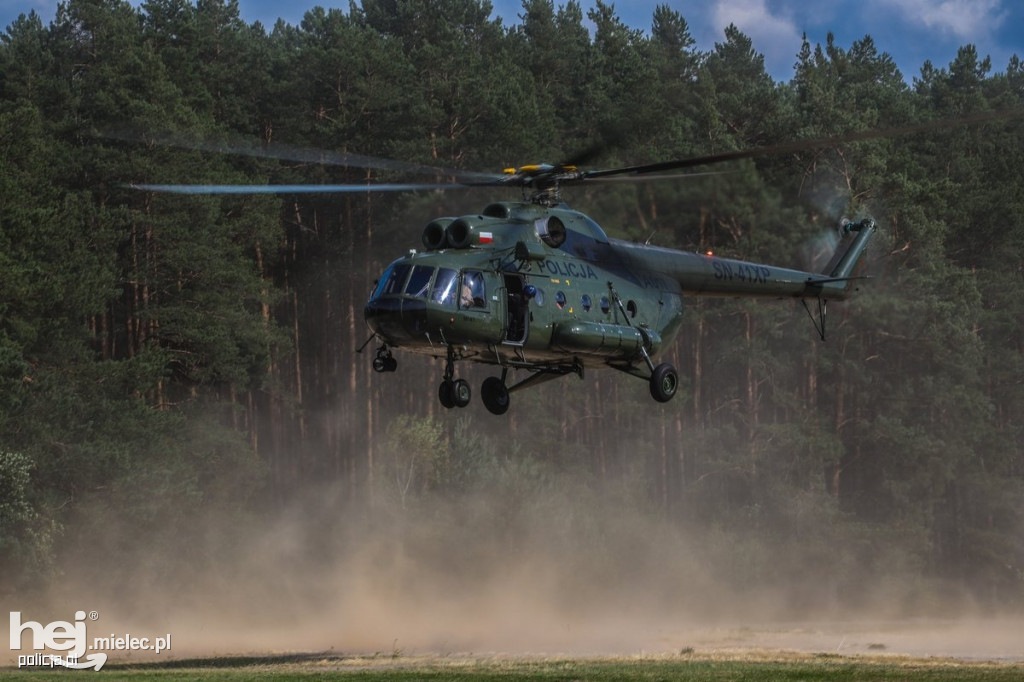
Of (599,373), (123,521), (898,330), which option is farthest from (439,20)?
(123,521)

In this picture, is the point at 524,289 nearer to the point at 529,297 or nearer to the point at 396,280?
the point at 529,297

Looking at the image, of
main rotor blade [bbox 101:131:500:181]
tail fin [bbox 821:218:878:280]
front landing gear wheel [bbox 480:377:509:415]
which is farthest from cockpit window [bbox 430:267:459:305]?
tail fin [bbox 821:218:878:280]

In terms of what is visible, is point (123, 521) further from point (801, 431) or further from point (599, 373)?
point (801, 431)

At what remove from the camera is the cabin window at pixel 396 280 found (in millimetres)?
20938

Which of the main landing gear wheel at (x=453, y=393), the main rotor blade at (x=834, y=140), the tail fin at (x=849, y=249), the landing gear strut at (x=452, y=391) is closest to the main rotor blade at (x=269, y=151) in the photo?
the main rotor blade at (x=834, y=140)

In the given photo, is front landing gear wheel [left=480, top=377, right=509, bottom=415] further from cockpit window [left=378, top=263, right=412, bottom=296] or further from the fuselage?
cockpit window [left=378, top=263, right=412, bottom=296]

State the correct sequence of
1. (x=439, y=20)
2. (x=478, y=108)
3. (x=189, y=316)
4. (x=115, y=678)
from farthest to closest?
(x=439, y=20)
(x=478, y=108)
(x=189, y=316)
(x=115, y=678)

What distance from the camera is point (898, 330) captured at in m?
56.2

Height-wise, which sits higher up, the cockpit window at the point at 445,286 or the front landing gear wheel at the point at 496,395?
the cockpit window at the point at 445,286

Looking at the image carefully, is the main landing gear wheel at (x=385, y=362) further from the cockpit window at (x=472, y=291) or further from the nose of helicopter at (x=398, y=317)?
the cockpit window at (x=472, y=291)

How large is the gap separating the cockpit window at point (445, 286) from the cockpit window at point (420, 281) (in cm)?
11

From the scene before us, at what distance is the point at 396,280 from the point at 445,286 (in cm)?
70

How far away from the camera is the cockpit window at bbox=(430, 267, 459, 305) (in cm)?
2081

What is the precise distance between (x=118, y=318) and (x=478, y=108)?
49.0 feet
